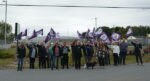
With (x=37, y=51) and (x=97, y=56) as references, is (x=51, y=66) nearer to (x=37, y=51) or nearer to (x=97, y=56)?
(x=37, y=51)

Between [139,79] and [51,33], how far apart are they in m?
13.6

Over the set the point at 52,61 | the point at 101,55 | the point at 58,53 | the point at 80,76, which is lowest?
the point at 80,76

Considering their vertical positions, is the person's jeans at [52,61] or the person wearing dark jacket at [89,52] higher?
the person wearing dark jacket at [89,52]

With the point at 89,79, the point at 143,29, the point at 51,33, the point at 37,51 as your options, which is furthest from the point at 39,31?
the point at 143,29

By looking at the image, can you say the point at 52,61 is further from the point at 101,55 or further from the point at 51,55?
the point at 101,55

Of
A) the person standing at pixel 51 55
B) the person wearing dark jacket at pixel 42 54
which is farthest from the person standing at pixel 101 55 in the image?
the person wearing dark jacket at pixel 42 54

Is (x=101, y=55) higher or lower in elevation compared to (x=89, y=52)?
lower

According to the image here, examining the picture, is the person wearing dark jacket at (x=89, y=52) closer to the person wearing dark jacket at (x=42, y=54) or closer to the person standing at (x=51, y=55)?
the person standing at (x=51, y=55)

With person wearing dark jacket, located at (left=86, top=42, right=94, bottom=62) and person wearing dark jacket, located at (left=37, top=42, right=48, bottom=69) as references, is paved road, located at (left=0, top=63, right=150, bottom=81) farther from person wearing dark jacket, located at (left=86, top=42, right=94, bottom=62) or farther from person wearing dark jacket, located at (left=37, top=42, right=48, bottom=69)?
person wearing dark jacket, located at (left=86, top=42, right=94, bottom=62)

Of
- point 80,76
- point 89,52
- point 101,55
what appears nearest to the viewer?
point 80,76

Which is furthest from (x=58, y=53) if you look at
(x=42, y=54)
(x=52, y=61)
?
(x=42, y=54)

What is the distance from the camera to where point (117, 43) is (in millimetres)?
22641

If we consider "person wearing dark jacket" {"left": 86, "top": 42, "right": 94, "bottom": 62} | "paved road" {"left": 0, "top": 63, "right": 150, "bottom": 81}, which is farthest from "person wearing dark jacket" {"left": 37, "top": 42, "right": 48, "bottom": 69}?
"paved road" {"left": 0, "top": 63, "right": 150, "bottom": 81}

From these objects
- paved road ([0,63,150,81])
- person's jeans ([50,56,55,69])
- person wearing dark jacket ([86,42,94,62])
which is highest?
person wearing dark jacket ([86,42,94,62])
